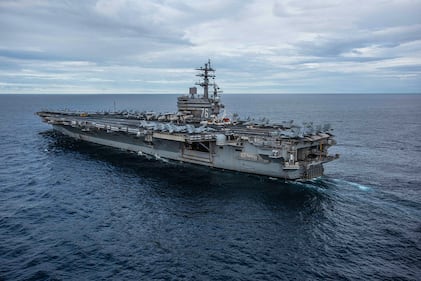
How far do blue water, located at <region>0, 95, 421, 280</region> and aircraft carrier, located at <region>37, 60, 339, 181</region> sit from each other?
3.87 ft

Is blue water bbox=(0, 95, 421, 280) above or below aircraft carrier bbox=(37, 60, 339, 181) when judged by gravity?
below

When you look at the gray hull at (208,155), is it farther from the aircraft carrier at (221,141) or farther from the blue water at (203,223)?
the blue water at (203,223)

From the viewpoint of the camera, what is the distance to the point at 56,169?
93.6 ft

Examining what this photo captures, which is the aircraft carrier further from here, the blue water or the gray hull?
the blue water

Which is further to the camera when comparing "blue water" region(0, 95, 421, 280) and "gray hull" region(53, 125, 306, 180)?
"gray hull" region(53, 125, 306, 180)

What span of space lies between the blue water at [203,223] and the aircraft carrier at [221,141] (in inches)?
46.5

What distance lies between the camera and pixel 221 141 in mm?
26125

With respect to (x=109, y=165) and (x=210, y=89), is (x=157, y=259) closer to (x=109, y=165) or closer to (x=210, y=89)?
(x=109, y=165)

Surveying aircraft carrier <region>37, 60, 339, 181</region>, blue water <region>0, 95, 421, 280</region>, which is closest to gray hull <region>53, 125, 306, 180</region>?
aircraft carrier <region>37, 60, 339, 181</region>

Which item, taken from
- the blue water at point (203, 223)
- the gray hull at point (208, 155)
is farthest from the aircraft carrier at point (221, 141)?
the blue water at point (203, 223)

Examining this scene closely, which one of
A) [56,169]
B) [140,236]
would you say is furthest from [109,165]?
[140,236]

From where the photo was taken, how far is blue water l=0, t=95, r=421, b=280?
44.7 feet

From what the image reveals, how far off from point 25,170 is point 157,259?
1951 cm

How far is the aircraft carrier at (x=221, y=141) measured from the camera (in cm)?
2450
